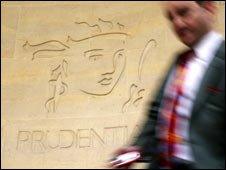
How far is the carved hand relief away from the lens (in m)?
6.45

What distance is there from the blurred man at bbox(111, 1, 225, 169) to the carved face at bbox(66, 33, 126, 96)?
420 centimetres

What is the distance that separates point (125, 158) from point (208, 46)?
1.49ft

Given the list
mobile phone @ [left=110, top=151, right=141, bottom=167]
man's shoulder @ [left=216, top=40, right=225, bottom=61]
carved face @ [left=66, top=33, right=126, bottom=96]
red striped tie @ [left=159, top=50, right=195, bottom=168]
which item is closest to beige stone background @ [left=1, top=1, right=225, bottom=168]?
carved face @ [left=66, top=33, right=126, bottom=96]

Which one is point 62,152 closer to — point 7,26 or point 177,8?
point 7,26

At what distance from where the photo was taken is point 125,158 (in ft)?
7.29

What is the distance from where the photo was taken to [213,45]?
6.78ft

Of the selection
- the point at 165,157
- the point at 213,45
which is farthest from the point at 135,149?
the point at 213,45

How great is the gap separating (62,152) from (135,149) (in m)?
4.01

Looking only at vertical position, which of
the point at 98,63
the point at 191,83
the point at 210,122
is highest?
the point at 98,63

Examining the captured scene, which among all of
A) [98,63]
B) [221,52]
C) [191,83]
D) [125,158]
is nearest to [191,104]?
[191,83]

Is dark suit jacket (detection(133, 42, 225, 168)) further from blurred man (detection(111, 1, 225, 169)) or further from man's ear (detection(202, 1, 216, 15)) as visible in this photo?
man's ear (detection(202, 1, 216, 15))

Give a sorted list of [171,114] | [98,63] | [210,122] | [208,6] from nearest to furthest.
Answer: [210,122]
[171,114]
[208,6]
[98,63]

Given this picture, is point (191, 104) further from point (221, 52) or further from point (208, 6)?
point (208, 6)

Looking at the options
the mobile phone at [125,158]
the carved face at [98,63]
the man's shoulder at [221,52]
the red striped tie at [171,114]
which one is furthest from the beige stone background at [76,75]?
the man's shoulder at [221,52]
